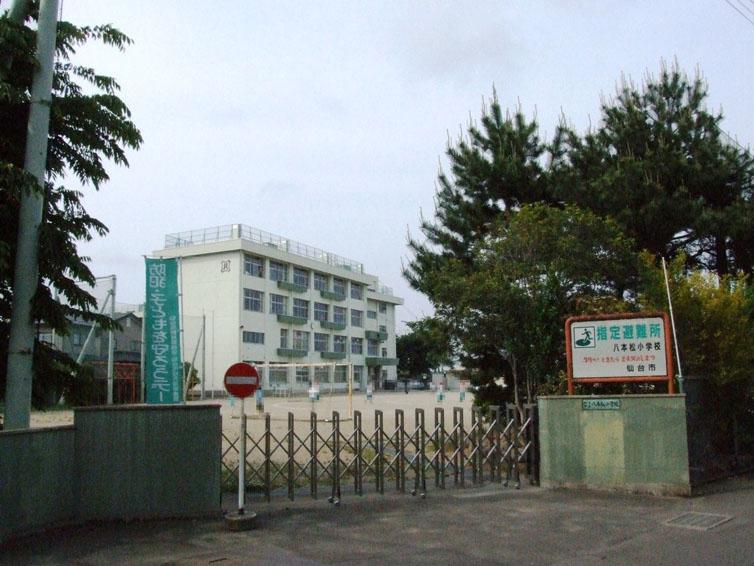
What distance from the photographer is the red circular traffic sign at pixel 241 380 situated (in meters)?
8.20

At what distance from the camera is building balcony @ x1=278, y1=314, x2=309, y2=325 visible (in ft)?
225

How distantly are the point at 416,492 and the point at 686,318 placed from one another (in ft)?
19.3

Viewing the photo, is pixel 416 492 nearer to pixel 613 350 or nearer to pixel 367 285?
pixel 613 350

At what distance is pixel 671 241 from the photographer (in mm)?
17031

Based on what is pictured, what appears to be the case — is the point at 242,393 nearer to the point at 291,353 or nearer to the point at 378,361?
the point at 291,353

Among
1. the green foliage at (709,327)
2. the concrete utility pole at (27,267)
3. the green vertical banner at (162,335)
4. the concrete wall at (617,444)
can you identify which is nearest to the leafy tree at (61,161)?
the concrete utility pole at (27,267)

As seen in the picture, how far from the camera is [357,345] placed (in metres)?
84.8

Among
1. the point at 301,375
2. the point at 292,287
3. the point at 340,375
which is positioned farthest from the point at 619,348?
the point at 292,287

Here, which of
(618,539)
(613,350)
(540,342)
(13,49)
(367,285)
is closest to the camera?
(618,539)

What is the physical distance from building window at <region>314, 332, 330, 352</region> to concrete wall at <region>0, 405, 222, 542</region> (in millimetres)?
66996

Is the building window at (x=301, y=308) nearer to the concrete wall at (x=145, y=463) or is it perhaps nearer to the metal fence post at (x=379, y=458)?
the metal fence post at (x=379, y=458)

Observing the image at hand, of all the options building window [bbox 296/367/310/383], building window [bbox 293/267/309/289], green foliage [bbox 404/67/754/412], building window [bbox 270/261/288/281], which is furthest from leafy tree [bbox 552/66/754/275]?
building window [bbox 293/267/309/289]

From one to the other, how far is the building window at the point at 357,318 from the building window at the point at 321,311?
5.54 m

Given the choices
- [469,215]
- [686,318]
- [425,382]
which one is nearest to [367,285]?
[425,382]
